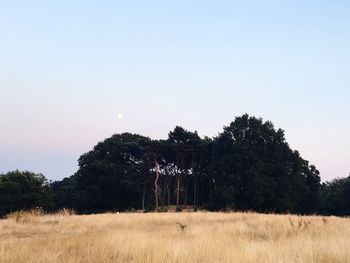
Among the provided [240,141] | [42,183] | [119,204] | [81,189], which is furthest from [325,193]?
[42,183]

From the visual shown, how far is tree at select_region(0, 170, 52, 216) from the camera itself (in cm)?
5578

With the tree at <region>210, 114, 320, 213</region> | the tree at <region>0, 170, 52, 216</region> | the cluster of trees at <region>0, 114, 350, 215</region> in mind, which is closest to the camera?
the tree at <region>210, 114, 320, 213</region>

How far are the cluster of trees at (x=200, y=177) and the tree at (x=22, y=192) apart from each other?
0.13 metres

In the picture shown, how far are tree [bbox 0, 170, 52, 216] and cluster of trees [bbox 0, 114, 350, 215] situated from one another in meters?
0.13

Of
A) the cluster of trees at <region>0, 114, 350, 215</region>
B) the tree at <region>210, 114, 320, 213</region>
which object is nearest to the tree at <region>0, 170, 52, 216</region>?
the cluster of trees at <region>0, 114, 350, 215</region>

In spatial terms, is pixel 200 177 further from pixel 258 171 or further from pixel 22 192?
pixel 22 192

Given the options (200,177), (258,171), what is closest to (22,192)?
(200,177)

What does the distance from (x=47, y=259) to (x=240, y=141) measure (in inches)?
1964

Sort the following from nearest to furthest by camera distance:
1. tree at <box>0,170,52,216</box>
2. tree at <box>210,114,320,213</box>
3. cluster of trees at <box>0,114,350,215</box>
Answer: tree at <box>210,114,320,213</box> → cluster of trees at <box>0,114,350,215</box> → tree at <box>0,170,52,216</box>

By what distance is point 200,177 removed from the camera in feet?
204

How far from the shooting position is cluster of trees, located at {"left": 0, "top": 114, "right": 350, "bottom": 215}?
52750 mm

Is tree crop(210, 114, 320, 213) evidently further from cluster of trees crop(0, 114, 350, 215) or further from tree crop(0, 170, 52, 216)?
tree crop(0, 170, 52, 216)

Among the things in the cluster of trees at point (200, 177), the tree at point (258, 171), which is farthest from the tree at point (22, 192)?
the tree at point (258, 171)

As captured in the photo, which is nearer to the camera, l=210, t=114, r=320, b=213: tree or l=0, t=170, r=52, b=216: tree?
l=210, t=114, r=320, b=213: tree
